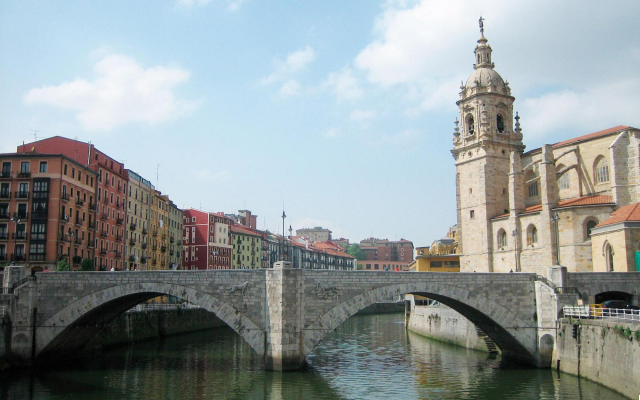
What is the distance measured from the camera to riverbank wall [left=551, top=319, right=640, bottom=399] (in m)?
25.7

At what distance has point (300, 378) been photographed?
1272 inches

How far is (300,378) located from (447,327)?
77.6ft

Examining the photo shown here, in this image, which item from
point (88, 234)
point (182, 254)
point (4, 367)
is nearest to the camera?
point (4, 367)

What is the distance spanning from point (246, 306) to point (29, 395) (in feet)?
38.5

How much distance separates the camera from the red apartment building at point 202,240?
3698 inches

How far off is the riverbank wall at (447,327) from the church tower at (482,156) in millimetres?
8483

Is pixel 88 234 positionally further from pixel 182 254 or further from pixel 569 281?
pixel 569 281

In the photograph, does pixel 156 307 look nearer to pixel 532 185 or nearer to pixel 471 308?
pixel 471 308

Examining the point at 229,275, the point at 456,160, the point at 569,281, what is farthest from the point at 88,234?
the point at 569,281

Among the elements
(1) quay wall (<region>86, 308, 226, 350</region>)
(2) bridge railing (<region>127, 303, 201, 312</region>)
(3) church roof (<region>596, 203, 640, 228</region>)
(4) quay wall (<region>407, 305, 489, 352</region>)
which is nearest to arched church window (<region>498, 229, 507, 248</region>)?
(4) quay wall (<region>407, 305, 489, 352</region>)

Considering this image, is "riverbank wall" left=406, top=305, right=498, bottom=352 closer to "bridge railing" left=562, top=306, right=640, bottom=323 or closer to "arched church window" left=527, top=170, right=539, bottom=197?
"bridge railing" left=562, top=306, right=640, bottom=323

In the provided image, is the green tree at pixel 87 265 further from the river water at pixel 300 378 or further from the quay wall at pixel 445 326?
the quay wall at pixel 445 326

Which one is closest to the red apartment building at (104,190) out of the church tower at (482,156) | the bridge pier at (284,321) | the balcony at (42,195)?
the balcony at (42,195)

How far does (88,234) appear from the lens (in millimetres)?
60219
